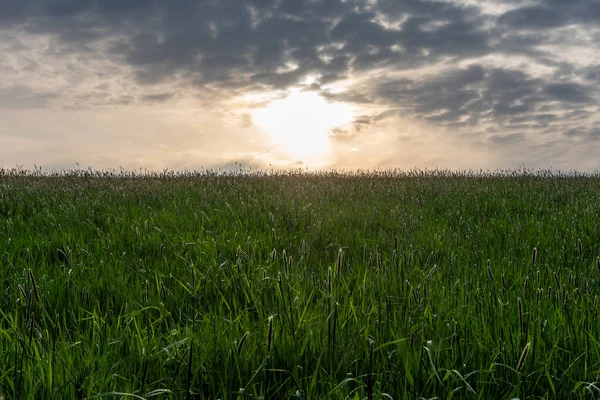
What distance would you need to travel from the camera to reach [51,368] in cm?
229

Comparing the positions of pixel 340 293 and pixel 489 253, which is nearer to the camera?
pixel 340 293

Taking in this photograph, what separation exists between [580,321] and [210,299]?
272 cm

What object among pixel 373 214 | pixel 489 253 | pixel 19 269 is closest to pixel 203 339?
pixel 19 269

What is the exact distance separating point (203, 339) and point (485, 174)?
2080cm

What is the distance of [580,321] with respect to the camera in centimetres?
317

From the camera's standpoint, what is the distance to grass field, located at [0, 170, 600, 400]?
2.40 m

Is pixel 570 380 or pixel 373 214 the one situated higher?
pixel 373 214

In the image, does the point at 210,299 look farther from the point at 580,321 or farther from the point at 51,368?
the point at 580,321

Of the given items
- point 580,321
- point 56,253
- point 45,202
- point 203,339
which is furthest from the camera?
point 45,202

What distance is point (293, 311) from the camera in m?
3.15

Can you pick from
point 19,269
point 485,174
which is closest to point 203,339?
point 19,269

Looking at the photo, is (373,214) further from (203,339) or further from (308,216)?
(203,339)

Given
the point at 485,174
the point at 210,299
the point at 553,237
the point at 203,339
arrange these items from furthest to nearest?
the point at 485,174 → the point at 553,237 → the point at 210,299 → the point at 203,339

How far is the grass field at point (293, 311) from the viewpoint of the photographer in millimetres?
2400
